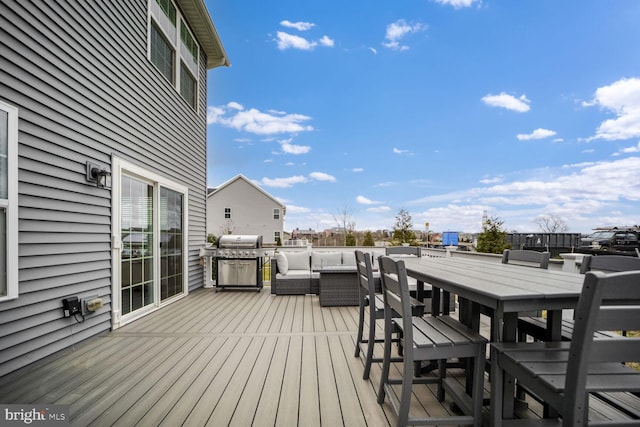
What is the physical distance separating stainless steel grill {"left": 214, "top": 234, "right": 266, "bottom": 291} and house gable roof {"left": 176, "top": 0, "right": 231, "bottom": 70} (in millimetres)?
4149

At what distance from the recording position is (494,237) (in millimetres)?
7867

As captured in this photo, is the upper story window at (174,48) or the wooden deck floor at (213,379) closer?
the wooden deck floor at (213,379)

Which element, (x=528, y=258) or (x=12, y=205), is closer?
(x=12, y=205)

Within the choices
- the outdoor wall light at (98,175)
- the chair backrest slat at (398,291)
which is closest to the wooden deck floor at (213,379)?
the chair backrest slat at (398,291)

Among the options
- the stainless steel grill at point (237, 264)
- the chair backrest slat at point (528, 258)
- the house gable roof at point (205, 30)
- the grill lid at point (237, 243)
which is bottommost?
the stainless steel grill at point (237, 264)

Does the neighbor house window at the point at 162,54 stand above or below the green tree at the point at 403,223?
above

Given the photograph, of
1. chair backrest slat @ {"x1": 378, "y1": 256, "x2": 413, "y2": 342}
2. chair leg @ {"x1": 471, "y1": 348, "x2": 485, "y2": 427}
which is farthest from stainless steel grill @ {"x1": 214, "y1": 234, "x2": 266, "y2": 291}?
chair leg @ {"x1": 471, "y1": 348, "x2": 485, "y2": 427}

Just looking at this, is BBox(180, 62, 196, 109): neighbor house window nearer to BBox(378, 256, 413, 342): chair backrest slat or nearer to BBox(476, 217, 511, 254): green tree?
BBox(378, 256, 413, 342): chair backrest slat

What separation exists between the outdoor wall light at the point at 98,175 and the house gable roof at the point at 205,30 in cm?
368

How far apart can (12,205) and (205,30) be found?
517 cm

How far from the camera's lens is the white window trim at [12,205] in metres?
2.27

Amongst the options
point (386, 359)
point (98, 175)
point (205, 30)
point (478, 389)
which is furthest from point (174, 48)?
point (478, 389)

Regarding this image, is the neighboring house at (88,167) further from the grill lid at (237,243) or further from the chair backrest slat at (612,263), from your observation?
the chair backrest slat at (612,263)

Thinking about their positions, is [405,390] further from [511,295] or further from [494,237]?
[494,237]
